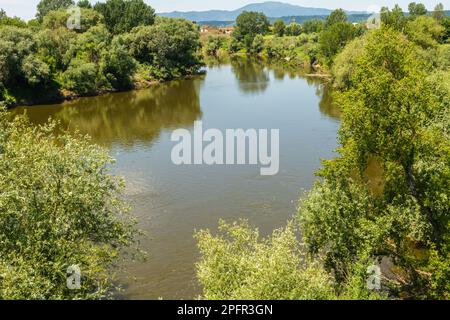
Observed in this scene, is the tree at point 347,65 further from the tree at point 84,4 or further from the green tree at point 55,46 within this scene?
the tree at point 84,4

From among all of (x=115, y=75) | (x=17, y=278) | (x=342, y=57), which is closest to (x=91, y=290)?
(x=17, y=278)

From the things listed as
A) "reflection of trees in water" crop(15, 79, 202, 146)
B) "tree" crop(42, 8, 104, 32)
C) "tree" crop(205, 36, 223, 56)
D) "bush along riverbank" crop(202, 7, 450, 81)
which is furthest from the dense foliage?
"tree" crop(205, 36, 223, 56)

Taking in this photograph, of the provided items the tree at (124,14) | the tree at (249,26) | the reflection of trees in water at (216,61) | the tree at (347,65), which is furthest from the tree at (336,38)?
the tree at (249,26)

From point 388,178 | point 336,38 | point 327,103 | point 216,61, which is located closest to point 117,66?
point 327,103

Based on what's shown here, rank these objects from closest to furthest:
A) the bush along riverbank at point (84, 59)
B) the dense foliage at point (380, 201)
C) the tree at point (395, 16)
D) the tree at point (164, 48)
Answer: the dense foliage at point (380, 201) → the bush along riverbank at point (84, 59) → the tree at point (395, 16) → the tree at point (164, 48)

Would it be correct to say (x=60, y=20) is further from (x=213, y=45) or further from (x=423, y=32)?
(x=423, y=32)

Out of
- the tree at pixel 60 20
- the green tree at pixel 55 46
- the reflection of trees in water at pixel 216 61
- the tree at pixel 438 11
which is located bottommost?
the reflection of trees in water at pixel 216 61

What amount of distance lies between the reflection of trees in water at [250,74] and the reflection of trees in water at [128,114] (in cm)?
1051

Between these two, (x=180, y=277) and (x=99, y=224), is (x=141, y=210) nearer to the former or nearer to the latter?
(x=180, y=277)

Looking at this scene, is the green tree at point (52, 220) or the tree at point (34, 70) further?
the tree at point (34, 70)

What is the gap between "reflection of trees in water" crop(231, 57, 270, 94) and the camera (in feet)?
266

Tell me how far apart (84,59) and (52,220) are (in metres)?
59.9

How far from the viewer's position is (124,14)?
114 m

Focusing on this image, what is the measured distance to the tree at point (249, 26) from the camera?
15714 centimetres
